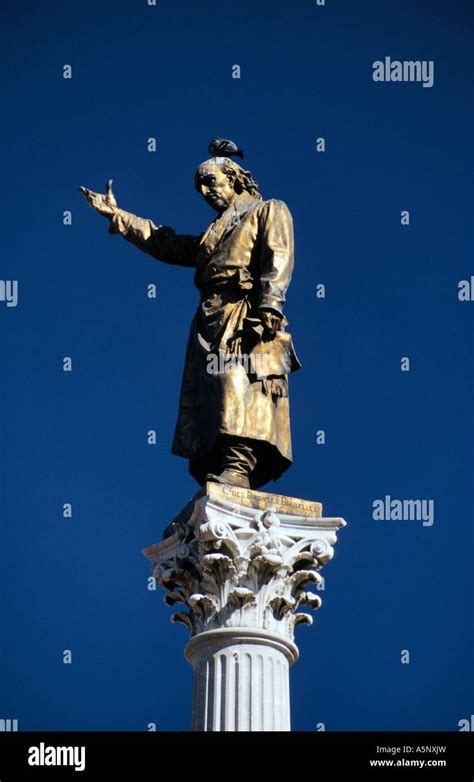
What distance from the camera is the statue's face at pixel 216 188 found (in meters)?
33.0

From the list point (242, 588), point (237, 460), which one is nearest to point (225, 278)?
point (237, 460)

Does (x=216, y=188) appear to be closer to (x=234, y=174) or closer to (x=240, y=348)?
(x=234, y=174)

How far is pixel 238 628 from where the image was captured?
28.8 meters

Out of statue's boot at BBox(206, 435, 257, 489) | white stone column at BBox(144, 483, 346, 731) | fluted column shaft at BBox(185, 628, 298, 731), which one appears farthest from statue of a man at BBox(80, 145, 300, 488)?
fluted column shaft at BBox(185, 628, 298, 731)

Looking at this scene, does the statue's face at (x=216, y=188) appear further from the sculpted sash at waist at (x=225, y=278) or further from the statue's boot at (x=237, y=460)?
the statue's boot at (x=237, y=460)

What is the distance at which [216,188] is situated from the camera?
108ft

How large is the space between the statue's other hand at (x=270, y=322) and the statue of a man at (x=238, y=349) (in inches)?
0.6

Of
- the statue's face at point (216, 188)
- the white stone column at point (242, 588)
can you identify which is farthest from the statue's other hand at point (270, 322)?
the statue's face at point (216, 188)

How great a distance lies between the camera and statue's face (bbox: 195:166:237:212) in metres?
33.0

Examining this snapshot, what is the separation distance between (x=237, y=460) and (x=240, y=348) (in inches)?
67.3
